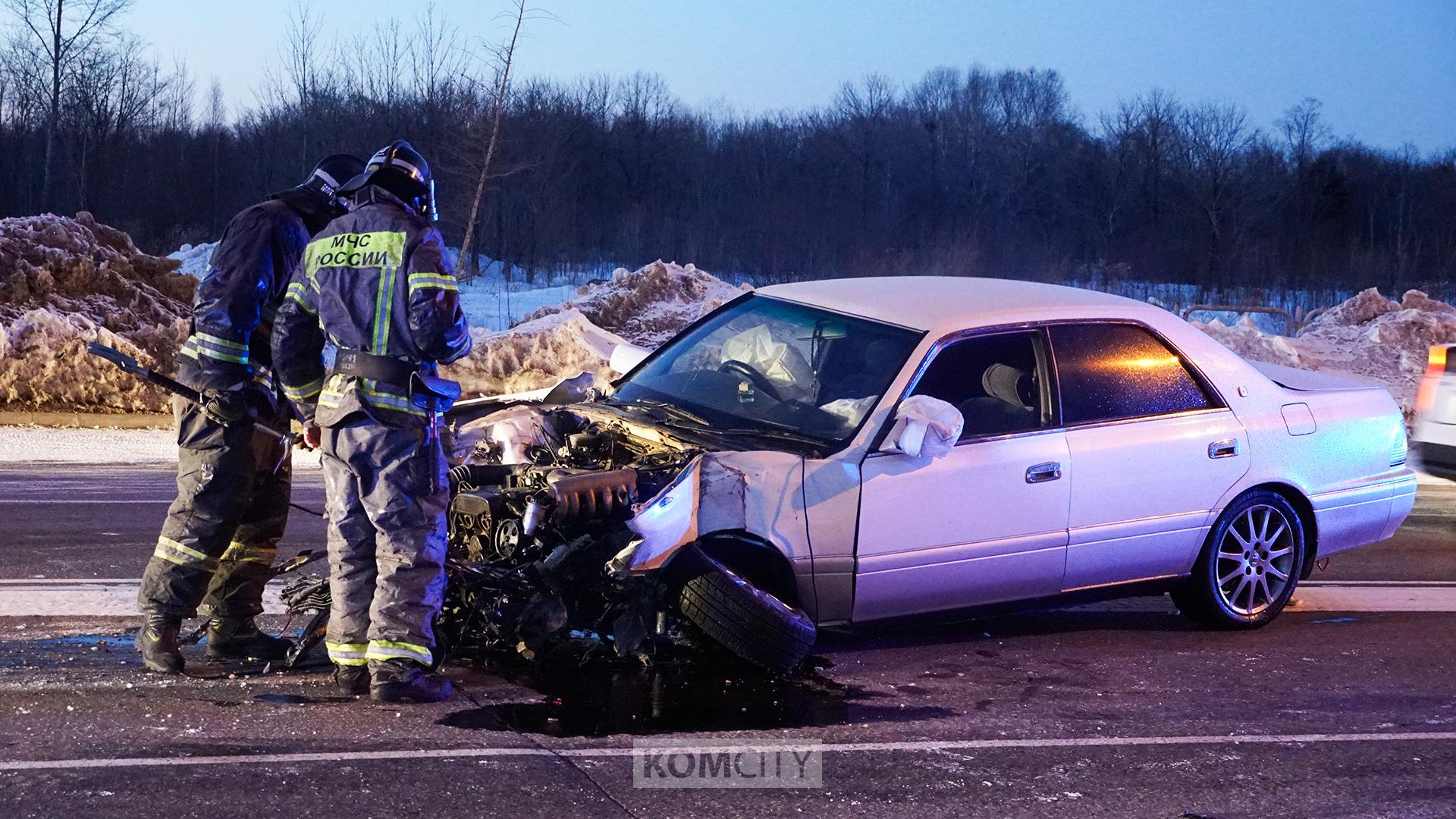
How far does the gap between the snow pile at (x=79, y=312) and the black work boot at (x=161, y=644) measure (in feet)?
31.2

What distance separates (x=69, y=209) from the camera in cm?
3862

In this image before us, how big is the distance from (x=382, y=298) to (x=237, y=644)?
1.55 meters

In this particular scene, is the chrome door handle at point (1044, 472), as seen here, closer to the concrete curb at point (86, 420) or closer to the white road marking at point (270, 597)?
the white road marking at point (270, 597)

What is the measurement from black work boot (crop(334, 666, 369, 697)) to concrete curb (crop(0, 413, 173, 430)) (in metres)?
9.07

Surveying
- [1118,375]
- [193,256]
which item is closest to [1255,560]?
[1118,375]

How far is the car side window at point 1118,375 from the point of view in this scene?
5.96 metres

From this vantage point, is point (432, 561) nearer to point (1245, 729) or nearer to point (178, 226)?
point (1245, 729)

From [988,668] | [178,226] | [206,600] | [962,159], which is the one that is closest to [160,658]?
[206,600]

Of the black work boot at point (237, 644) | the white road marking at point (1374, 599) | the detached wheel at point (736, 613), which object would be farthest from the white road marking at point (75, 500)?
the white road marking at point (1374, 599)

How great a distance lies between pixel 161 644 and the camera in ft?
16.8

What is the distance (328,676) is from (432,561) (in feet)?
2.42

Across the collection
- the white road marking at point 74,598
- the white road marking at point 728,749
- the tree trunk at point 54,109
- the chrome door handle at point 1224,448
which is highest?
the tree trunk at point 54,109

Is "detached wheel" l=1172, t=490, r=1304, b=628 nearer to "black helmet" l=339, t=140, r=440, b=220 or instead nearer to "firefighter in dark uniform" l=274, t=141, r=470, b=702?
"firefighter in dark uniform" l=274, t=141, r=470, b=702

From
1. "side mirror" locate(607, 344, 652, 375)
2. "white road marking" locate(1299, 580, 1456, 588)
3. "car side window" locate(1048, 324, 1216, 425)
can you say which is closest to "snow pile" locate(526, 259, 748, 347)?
"side mirror" locate(607, 344, 652, 375)
